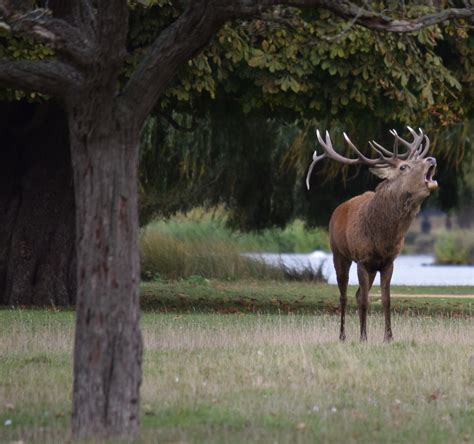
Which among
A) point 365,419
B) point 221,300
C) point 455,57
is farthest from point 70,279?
point 365,419

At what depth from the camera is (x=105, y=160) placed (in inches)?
343

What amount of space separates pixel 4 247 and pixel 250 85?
4.92 m

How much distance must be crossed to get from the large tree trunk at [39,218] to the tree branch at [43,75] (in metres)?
11.6

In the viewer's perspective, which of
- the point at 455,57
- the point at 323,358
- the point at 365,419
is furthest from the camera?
the point at 455,57

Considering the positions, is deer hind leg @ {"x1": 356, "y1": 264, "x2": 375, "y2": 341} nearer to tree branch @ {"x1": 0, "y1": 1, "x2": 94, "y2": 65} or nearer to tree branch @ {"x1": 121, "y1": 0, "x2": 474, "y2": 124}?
tree branch @ {"x1": 121, "y1": 0, "x2": 474, "y2": 124}

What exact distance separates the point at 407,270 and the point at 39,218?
31.9 metres

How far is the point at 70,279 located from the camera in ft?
69.2

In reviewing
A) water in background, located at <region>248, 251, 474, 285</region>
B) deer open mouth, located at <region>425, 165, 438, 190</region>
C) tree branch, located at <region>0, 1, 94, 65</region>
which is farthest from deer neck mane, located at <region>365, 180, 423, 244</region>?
water in background, located at <region>248, 251, 474, 285</region>

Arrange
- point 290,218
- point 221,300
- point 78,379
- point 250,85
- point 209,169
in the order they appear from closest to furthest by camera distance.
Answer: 1. point 78,379
2. point 250,85
3. point 221,300
4. point 209,169
5. point 290,218

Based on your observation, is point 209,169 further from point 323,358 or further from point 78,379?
point 78,379

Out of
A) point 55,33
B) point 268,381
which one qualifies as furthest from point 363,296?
point 55,33

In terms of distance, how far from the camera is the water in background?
3353 centimetres

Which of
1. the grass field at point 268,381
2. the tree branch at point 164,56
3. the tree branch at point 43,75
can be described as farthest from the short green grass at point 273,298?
the tree branch at point 164,56

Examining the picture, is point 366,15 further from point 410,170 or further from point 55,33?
point 410,170
